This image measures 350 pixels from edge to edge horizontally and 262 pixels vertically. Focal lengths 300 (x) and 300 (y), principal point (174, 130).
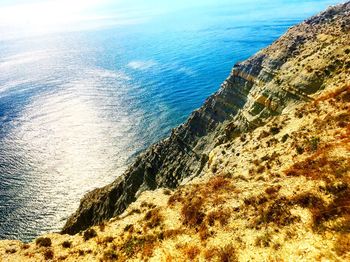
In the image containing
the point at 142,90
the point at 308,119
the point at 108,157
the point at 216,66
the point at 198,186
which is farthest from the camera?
the point at 216,66

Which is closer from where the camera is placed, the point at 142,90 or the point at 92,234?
the point at 92,234

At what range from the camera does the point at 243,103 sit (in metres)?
67.6

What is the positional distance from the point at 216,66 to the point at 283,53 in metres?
137

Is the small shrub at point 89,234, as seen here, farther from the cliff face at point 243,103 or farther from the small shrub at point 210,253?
the cliff face at point 243,103

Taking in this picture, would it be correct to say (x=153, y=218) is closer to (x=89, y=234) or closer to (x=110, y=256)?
(x=110, y=256)

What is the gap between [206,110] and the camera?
75.9m

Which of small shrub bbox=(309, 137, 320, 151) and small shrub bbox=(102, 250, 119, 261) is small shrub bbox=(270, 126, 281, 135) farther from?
small shrub bbox=(102, 250, 119, 261)

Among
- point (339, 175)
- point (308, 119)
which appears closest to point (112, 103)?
point (308, 119)

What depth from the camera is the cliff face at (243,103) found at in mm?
50062

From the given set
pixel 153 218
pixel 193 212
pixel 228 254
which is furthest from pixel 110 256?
pixel 228 254

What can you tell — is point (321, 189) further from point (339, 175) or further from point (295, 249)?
point (295, 249)

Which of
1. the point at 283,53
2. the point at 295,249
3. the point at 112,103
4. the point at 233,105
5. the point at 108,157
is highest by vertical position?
the point at 283,53

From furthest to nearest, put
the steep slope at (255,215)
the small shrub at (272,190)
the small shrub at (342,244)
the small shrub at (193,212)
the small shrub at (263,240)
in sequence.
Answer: the small shrub at (193,212)
the small shrub at (272,190)
the small shrub at (263,240)
the steep slope at (255,215)
the small shrub at (342,244)

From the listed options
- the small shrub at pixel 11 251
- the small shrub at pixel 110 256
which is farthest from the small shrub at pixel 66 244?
the small shrub at pixel 11 251
